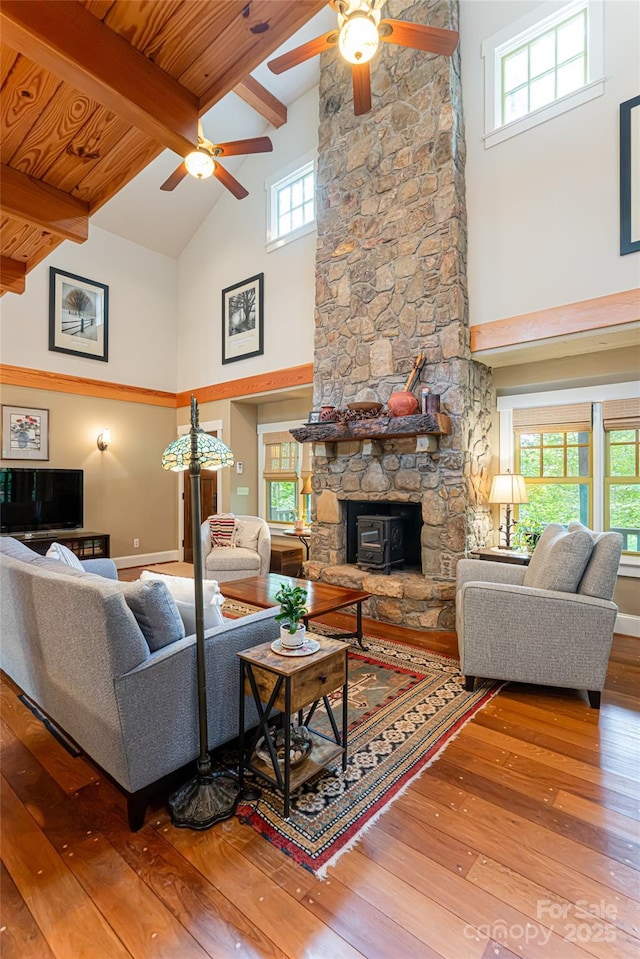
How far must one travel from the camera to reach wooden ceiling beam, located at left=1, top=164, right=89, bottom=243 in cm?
147

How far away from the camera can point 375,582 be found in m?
4.16

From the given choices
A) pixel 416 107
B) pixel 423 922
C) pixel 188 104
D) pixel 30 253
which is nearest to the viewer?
pixel 188 104

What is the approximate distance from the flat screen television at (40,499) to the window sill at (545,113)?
611 centimetres

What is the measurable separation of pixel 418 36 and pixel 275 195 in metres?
3.77

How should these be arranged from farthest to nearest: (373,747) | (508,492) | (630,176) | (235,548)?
(235,548)
(508,492)
(630,176)
(373,747)

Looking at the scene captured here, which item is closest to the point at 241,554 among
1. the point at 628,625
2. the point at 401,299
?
the point at 401,299

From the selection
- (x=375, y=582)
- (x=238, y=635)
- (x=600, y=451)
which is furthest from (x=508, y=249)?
(x=238, y=635)

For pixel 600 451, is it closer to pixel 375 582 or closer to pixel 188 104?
pixel 375 582

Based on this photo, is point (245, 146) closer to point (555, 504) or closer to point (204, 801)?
point (555, 504)

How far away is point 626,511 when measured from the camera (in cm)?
389

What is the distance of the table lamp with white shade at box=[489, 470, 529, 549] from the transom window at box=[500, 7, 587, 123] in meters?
3.17

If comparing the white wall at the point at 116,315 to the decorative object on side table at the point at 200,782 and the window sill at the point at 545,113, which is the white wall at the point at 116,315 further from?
the decorative object on side table at the point at 200,782

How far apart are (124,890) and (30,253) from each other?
245cm

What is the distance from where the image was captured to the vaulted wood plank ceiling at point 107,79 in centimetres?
94
